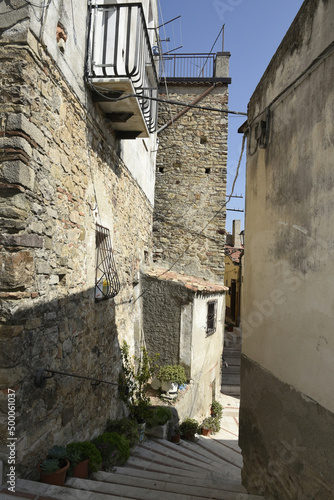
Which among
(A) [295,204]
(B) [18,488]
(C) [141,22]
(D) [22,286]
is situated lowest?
(B) [18,488]

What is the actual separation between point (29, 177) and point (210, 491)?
3.50 metres

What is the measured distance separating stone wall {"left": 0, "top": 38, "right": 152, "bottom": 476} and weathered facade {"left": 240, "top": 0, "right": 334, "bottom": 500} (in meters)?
2.00

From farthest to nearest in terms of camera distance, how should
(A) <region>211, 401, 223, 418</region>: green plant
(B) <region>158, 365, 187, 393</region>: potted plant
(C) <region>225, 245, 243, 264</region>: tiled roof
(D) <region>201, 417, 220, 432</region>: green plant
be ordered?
(C) <region>225, 245, 243, 264</region>: tiled roof, (A) <region>211, 401, 223, 418</region>: green plant, (D) <region>201, 417, 220, 432</region>: green plant, (B) <region>158, 365, 187, 393</region>: potted plant

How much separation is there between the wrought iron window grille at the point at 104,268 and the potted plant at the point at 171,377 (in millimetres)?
3009

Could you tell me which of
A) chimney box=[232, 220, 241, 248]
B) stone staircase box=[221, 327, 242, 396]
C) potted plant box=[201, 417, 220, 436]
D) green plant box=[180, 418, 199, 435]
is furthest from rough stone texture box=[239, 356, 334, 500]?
chimney box=[232, 220, 241, 248]

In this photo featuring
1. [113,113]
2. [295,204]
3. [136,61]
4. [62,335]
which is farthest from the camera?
[113,113]

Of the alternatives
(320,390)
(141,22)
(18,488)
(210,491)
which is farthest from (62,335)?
(141,22)

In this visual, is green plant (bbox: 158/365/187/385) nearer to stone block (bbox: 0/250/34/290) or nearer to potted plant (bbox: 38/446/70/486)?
potted plant (bbox: 38/446/70/486)

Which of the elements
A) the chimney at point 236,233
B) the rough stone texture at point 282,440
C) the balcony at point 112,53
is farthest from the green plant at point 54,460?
the chimney at point 236,233

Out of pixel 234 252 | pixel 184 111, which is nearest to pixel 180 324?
pixel 184 111

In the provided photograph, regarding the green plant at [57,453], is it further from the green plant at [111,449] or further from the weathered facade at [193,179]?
the weathered facade at [193,179]

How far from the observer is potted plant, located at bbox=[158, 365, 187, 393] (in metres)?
7.38

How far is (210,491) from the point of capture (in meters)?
3.44

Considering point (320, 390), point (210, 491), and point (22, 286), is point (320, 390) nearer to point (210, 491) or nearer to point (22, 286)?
point (210, 491)
